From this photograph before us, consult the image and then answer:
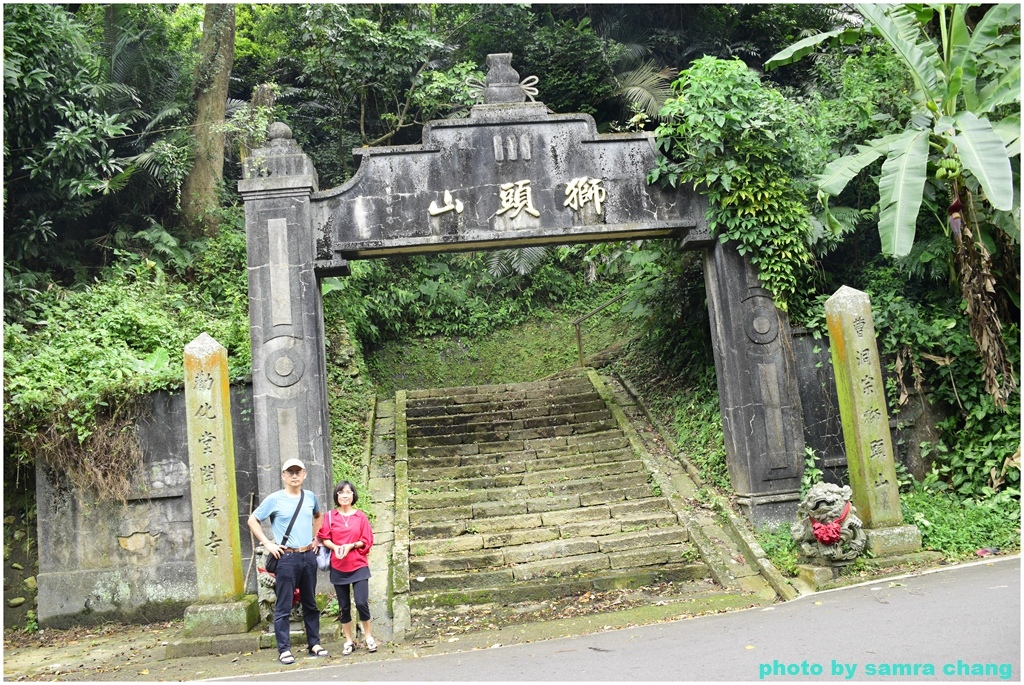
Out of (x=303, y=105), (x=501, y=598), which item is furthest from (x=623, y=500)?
(x=303, y=105)

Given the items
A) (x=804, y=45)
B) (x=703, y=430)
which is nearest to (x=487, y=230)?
(x=703, y=430)

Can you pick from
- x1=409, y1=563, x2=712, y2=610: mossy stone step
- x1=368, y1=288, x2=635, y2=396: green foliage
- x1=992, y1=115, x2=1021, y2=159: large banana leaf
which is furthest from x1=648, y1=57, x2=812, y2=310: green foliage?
x1=368, y1=288, x2=635, y2=396: green foliage

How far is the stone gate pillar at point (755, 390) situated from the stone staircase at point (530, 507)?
97 cm

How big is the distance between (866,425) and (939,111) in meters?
3.24

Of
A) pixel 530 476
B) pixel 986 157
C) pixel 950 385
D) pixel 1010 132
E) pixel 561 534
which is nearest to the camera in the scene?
pixel 986 157

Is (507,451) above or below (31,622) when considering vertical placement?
above

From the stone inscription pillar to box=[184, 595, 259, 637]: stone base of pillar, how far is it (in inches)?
215

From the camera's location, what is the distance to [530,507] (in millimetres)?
8969

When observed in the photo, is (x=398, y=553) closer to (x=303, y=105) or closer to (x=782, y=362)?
(x=782, y=362)

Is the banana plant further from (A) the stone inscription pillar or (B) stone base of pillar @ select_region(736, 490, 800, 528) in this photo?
(B) stone base of pillar @ select_region(736, 490, 800, 528)

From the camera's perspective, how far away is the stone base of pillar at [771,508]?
330 inches

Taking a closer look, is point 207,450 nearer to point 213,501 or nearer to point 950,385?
point 213,501

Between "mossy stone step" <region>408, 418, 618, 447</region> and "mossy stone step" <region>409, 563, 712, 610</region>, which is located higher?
"mossy stone step" <region>408, 418, 618, 447</region>

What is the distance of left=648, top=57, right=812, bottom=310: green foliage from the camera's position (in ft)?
27.9
